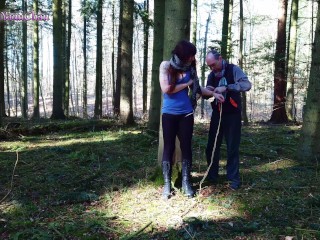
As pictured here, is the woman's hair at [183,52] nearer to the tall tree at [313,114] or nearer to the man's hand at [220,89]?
the man's hand at [220,89]

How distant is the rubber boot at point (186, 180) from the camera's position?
459 cm

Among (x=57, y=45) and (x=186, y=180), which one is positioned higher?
(x=57, y=45)

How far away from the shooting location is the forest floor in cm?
371

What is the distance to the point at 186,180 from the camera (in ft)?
15.1

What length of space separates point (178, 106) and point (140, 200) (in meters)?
1.35

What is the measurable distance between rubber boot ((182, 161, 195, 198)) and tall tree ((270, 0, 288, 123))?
34.7 ft

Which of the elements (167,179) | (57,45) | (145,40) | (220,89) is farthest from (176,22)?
(145,40)

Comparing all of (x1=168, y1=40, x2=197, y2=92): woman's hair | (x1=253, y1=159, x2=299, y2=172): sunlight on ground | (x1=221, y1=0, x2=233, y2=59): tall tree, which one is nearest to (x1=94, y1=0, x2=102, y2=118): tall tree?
(x1=221, y1=0, x2=233, y2=59): tall tree

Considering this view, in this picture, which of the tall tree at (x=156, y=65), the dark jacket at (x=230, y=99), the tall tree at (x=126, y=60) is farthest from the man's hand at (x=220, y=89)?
the tall tree at (x=126, y=60)

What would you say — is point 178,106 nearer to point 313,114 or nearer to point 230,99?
point 230,99

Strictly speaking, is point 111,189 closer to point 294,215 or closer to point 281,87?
point 294,215

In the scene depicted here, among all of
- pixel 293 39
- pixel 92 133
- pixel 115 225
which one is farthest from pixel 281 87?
pixel 115 225

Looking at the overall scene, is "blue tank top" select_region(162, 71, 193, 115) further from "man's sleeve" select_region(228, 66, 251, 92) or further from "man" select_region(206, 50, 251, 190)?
"man's sleeve" select_region(228, 66, 251, 92)

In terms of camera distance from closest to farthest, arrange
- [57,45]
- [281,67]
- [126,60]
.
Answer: [126,60] < [281,67] < [57,45]
